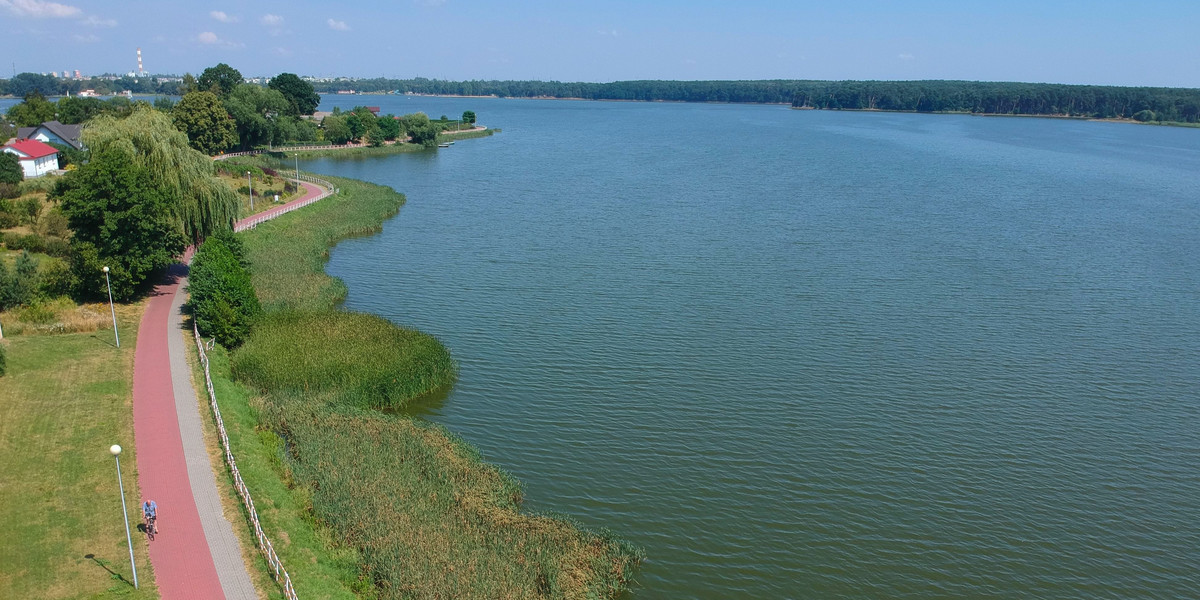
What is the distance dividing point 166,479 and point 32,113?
85.9 metres

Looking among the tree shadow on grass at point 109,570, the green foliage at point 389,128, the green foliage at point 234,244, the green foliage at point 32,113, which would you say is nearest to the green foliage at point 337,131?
the green foliage at point 389,128

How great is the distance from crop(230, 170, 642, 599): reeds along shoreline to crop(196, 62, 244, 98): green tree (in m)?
81.7

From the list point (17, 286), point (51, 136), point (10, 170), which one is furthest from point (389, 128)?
point (17, 286)

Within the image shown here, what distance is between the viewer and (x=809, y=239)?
51.4m

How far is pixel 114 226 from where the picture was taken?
108ft

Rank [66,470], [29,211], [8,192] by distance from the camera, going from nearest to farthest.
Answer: [66,470]
[29,211]
[8,192]

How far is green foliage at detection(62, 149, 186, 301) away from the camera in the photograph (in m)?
33.1

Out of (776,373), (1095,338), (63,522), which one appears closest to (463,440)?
(63,522)

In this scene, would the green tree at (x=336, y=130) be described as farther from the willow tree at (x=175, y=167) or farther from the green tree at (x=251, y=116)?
the willow tree at (x=175, y=167)

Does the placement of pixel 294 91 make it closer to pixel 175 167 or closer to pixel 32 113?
pixel 32 113

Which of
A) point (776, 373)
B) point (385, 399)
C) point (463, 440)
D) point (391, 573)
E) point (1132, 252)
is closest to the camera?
point (391, 573)

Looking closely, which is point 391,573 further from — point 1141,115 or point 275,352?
point 1141,115

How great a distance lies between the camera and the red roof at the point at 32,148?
61.8 metres

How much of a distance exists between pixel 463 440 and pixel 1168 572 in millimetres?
18625
